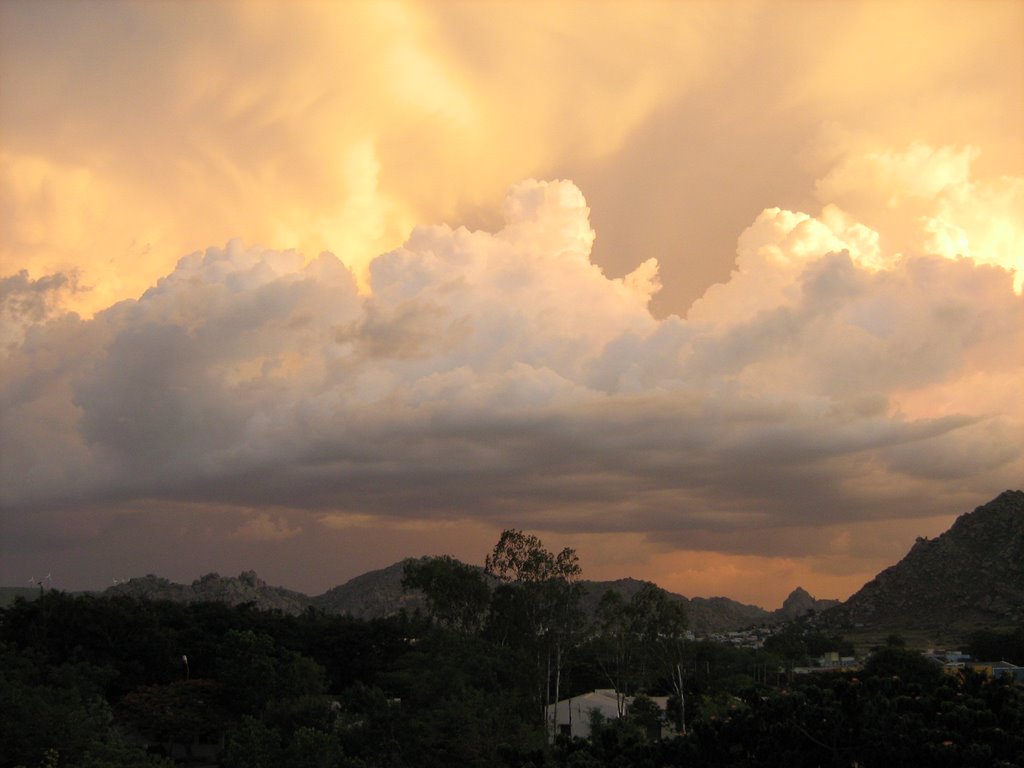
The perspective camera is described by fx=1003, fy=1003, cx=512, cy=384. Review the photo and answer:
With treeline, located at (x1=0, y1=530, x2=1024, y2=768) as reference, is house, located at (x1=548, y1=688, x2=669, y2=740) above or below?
below

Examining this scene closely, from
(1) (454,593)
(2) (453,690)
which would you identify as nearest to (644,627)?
(1) (454,593)

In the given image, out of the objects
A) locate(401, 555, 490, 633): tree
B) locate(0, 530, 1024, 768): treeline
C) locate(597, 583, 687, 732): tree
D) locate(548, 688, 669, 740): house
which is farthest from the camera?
locate(401, 555, 490, 633): tree

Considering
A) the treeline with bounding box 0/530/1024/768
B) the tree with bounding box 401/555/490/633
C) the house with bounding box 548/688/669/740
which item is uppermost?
the tree with bounding box 401/555/490/633

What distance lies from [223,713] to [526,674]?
923 inches

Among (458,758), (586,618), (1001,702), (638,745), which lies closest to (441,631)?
(586,618)

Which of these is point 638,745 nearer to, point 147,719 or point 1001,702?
point 1001,702

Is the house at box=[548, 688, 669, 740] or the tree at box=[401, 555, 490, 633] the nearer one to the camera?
the house at box=[548, 688, 669, 740]

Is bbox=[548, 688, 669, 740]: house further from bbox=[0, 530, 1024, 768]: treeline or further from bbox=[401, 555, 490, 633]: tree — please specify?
bbox=[401, 555, 490, 633]: tree

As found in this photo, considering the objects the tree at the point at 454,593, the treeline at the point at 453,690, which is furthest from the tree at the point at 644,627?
the tree at the point at 454,593

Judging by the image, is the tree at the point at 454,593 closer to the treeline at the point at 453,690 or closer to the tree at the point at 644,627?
the treeline at the point at 453,690

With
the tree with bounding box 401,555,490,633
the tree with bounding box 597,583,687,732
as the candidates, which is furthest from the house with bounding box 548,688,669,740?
→ the tree with bounding box 401,555,490,633

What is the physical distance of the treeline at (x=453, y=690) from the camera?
113 feet

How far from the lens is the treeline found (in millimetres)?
34500

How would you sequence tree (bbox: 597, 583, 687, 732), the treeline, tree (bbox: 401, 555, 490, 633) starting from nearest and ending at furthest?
the treeline
tree (bbox: 597, 583, 687, 732)
tree (bbox: 401, 555, 490, 633)
